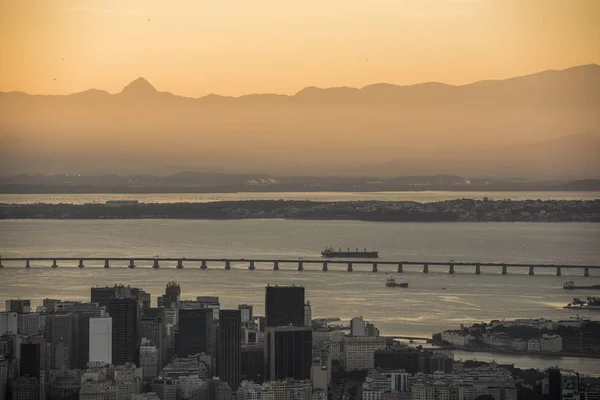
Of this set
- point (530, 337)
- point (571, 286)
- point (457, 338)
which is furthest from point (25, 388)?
point (571, 286)

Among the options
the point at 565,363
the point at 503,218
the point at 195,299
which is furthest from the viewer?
the point at 503,218

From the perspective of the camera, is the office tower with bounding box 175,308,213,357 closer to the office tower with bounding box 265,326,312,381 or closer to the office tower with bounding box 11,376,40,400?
the office tower with bounding box 265,326,312,381

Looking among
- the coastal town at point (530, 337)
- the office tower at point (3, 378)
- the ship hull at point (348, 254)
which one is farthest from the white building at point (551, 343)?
the ship hull at point (348, 254)

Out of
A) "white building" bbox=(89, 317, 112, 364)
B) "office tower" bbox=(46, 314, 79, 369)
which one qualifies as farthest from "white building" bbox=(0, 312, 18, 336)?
"white building" bbox=(89, 317, 112, 364)

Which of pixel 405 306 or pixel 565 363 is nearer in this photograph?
pixel 565 363

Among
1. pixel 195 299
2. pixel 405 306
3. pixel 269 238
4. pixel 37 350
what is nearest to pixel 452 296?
pixel 405 306

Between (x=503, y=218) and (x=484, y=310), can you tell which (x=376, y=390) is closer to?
(x=484, y=310)

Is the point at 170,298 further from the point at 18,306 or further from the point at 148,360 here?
the point at 148,360
